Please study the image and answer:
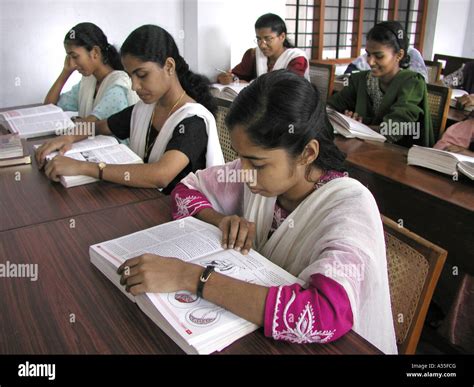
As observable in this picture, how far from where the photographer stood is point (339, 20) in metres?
5.04

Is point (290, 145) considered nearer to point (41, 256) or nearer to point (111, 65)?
point (41, 256)

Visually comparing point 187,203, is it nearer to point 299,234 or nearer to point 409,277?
point 299,234

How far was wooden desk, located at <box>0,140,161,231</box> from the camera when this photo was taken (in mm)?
1250

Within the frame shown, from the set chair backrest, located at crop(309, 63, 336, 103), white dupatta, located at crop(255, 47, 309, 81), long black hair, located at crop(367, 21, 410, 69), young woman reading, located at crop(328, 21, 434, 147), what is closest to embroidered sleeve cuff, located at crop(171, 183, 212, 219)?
young woman reading, located at crop(328, 21, 434, 147)

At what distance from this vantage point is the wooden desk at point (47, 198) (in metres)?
1.25

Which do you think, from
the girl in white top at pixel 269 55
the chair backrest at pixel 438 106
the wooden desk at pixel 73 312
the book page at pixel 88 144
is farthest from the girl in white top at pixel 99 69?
the chair backrest at pixel 438 106

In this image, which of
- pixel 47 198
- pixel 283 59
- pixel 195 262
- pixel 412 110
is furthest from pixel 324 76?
pixel 195 262

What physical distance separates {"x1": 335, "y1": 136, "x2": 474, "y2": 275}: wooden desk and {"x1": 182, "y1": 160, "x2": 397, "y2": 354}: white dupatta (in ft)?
2.13

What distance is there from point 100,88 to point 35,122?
15.5 inches

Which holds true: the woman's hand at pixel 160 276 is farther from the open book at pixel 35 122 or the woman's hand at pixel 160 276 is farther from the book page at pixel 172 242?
the open book at pixel 35 122

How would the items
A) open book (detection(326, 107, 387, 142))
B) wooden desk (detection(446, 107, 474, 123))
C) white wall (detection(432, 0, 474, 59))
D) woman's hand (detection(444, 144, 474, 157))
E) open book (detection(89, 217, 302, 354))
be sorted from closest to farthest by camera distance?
open book (detection(89, 217, 302, 354)), woman's hand (detection(444, 144, 474, 157)), open book (detection(326, 107, 387, 142)), wooden desk (detection(446, 107, 474, 123)), white wall (detection(432, 0, 474, 59))

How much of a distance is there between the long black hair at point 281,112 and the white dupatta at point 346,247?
13 centimetres

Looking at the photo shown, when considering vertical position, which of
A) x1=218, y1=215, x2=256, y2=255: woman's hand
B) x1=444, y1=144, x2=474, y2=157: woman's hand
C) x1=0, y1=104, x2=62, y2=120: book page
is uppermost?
x1=0, y1=104, x2=62, y2=120: book page

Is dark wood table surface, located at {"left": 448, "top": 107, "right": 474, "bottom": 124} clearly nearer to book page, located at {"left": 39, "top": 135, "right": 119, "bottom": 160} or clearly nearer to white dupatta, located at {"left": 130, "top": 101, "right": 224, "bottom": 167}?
white dupatta, located at {"left": 130, "top": 101, "right": 224, "bottom": 167}
